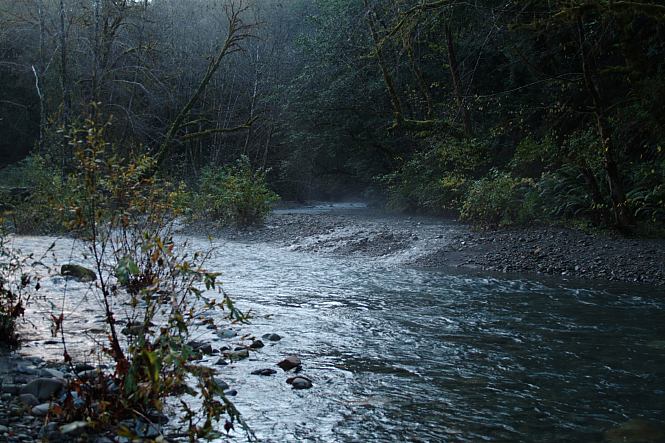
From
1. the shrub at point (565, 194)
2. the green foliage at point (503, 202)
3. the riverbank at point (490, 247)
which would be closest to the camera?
the riverbank at point (490, 247)

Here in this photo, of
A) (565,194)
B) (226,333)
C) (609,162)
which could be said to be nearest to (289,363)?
(226,333)

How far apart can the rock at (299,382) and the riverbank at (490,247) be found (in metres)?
6.94

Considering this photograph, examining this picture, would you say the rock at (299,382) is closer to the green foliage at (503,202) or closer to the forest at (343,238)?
the forest at (343,238)

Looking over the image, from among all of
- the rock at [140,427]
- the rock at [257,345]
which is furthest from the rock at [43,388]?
the rock at [257,345]

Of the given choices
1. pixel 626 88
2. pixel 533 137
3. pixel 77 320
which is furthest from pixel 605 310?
pixel 533 137

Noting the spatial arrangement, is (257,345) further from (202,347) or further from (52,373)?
(52,373)

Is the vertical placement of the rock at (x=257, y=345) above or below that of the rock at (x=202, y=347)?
below

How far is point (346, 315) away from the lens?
25.7 feet

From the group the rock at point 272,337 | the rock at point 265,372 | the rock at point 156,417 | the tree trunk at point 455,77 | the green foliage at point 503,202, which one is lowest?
the rock at point 272,337

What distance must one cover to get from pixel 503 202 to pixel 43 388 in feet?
39.6

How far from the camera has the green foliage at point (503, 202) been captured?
1441cm

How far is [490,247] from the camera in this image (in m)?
12.9

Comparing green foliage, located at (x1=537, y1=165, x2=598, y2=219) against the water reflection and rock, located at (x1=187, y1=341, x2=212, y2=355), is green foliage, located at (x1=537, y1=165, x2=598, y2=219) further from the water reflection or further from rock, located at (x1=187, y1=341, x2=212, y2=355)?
rock, located at (x1=187, y1=341, x2=212, y2=355)

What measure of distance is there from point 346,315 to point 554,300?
3014 millimetres
